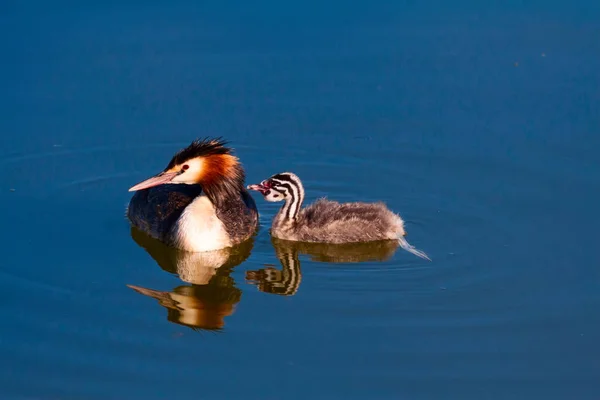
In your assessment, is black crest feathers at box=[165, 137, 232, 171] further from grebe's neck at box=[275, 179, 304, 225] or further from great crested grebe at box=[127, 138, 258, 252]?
grebe's neck at box=[275, 179, 304, 225]

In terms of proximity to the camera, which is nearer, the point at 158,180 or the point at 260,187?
the point at 158,180

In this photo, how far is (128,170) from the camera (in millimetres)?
11164

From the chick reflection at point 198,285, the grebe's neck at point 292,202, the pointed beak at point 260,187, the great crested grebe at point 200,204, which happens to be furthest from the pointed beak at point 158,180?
Answer: the grebe's neck at point 292,202

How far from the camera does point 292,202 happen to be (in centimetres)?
1016

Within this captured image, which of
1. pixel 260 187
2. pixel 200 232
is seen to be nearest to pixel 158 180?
pixel 200 232

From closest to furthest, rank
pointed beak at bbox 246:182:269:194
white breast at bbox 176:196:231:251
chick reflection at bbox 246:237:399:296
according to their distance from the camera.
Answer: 1. chick reflection at bbox 246:237:399:296
2. white breast at bbox 176:196:231:251
3. pointed beak at bbox 246:182:269:194

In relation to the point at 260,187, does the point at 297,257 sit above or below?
below

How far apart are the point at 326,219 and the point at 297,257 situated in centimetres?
44

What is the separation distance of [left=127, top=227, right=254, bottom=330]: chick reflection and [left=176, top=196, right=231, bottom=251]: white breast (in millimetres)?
62

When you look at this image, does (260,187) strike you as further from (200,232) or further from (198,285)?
(198,285)

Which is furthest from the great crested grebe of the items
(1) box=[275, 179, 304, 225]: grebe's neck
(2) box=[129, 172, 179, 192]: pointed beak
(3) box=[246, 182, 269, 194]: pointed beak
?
(1) box=[275, 179, 304, 225]: grebe's neck

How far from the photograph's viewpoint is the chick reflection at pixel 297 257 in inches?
368

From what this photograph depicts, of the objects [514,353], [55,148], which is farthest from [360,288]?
[55,148]

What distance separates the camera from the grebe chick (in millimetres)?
9961
